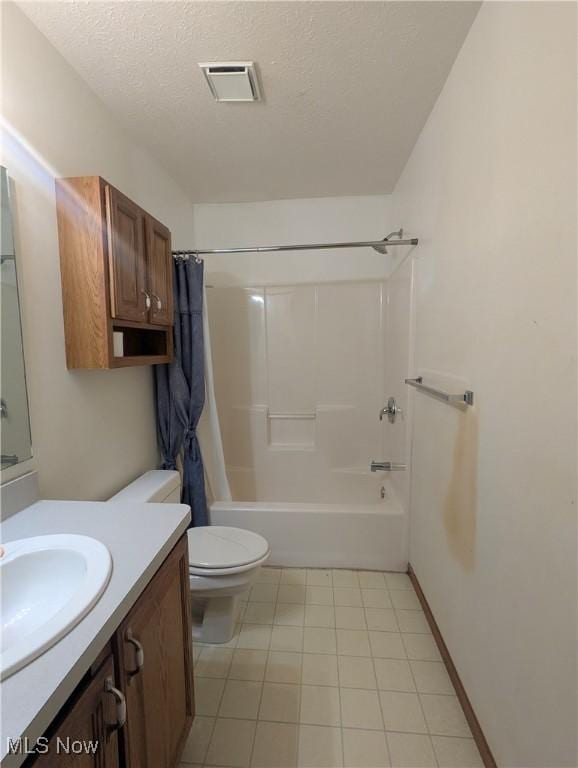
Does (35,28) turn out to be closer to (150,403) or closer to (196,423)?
(150,403)

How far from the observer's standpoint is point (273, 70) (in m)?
1.37

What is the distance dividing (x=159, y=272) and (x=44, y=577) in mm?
1264

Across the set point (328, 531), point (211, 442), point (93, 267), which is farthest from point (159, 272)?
point (328, 531)

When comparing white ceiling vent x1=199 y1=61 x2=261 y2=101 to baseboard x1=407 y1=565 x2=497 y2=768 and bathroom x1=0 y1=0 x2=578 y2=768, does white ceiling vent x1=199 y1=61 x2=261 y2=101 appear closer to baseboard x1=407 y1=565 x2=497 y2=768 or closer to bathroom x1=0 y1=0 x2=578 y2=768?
bathroom x1=0 y1=0 x2=578 y2=768

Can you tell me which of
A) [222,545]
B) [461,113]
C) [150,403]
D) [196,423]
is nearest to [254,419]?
[196,423]

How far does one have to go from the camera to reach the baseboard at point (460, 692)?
44.7 inches

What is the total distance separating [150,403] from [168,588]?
1168mm

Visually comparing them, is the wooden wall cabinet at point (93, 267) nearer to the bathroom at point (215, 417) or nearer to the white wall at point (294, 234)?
the bathroom at point (215, 417)

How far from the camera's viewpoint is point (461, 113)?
4.27ft

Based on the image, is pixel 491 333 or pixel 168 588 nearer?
pixel 168 588

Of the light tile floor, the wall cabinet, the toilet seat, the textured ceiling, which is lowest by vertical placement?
the light tile floor

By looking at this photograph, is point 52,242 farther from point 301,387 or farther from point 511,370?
point 301,387

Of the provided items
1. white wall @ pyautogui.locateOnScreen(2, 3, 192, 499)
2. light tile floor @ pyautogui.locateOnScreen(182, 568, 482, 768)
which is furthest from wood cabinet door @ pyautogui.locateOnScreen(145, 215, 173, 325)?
light tile floor @ pyautogui.locateOnScreen(182, 568, 482, 768)

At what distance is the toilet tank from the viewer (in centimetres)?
153
